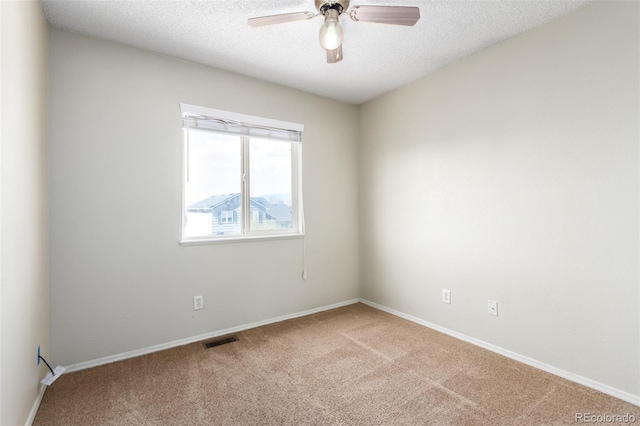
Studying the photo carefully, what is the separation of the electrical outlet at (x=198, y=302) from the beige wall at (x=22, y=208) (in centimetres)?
95

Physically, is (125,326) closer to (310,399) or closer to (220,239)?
(220,239)

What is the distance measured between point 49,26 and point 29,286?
1.77 meters

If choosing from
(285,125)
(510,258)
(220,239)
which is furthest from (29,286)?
(510,258)

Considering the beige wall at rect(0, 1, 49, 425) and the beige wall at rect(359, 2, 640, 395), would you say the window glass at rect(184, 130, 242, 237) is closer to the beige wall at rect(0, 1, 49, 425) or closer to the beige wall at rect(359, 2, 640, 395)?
the beige wall at rect(0, 1, 49, 425)

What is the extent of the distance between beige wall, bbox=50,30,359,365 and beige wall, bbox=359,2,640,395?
55.7 inches

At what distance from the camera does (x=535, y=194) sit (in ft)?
Answer: 7.18

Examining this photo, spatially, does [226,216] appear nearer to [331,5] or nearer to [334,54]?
[334,54]

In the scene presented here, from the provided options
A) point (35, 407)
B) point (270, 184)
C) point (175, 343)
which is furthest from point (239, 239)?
point (35, 407)

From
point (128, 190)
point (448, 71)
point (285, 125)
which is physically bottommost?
point (128, 190)

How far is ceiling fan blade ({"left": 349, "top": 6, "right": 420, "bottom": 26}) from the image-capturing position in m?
1.60

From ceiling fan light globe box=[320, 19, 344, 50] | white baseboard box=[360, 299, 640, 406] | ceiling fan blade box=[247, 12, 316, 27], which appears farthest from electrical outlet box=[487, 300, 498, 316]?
ceiling fan blade box=[247, 12, 316, 27]

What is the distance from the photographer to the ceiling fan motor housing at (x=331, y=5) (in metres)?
1.72

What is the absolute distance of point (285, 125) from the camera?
10.3ft

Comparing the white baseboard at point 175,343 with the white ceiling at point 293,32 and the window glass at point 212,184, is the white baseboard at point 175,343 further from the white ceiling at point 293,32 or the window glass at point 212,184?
the white ceiling at point 293,32
